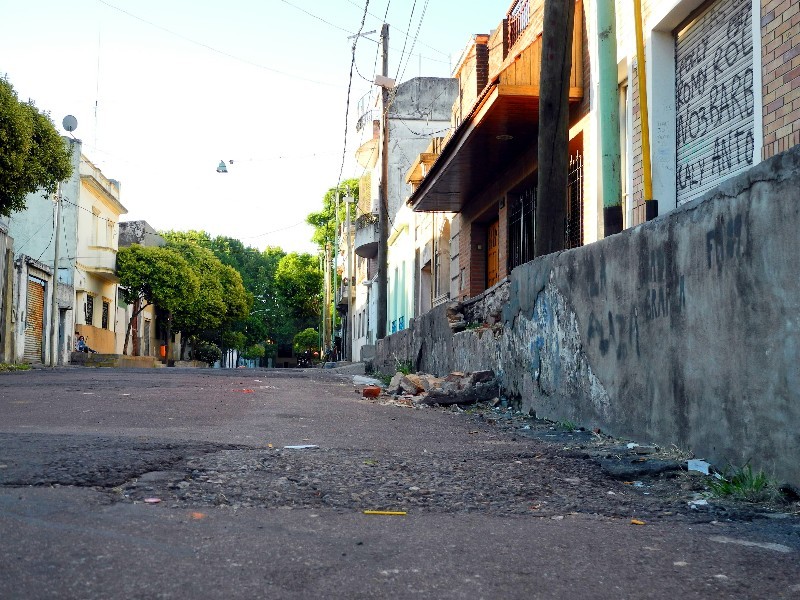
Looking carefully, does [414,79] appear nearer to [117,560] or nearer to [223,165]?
[223,165]

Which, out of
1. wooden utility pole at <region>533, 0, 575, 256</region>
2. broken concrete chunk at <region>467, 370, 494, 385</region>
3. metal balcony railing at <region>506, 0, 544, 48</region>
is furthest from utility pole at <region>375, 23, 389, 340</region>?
wooden utility pole at <region>533, 0, 575, 256</region>

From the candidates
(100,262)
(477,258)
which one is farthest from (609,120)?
(100,262)

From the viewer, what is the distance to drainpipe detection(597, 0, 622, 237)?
6.85 m

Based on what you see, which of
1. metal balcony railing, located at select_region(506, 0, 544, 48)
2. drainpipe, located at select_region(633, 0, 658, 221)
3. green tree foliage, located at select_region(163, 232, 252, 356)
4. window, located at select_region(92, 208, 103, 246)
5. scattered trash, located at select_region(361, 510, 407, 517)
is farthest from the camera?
green tree foliage, located at select_region(163, 232, 252, 356)

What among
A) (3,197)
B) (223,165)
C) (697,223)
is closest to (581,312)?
(697,223)

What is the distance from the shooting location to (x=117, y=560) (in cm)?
226

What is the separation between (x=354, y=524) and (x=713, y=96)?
21.4ft

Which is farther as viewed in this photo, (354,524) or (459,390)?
(459,390)

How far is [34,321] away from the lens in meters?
27.9

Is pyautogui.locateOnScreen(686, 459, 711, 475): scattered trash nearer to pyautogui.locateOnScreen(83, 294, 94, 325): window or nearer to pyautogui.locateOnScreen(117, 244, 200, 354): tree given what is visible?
pyautogui.locateOnScreen(83, 294, 94, 325): window

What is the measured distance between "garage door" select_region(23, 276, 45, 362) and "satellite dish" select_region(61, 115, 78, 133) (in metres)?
5.90

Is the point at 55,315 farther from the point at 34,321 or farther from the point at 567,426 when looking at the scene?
the point at 567,426

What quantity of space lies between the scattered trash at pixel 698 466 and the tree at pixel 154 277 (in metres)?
36.7

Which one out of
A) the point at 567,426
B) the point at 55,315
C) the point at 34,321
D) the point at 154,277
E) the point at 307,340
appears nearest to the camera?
the point at 567,426
